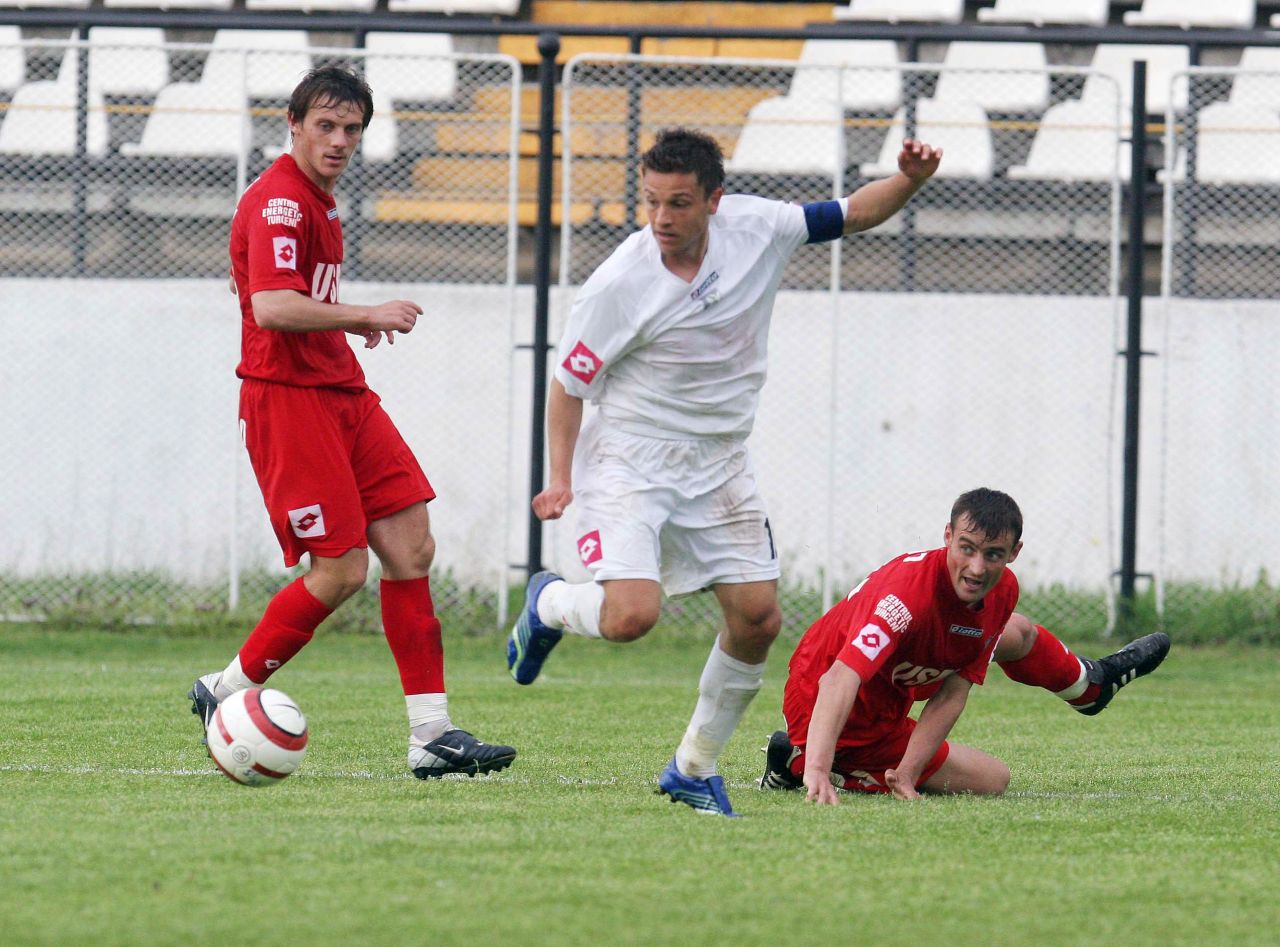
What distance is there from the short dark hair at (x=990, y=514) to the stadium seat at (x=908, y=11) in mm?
8474

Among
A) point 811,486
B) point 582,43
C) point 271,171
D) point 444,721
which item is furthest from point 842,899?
point 582,43

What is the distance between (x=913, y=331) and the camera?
10.9 meters

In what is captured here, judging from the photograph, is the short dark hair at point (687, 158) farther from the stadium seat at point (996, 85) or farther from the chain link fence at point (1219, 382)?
the stadium seat at point (996, 85)

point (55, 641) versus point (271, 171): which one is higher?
point (271, 171)

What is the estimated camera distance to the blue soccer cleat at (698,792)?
480 centimetres

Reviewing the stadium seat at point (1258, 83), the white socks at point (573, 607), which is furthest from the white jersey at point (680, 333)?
the stadium seat at point (1258, 83)

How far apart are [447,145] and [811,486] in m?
3.12

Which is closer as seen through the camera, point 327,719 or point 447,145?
point 327,719

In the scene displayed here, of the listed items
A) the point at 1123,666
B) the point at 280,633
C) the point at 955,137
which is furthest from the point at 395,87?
the point at 1123,666

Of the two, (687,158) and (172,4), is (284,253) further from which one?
(172,4)

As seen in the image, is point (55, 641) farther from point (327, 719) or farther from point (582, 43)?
point (582, 43)

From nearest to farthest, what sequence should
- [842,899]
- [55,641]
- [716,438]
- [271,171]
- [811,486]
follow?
[842,899]
[716,438]
[271,171]
[55,641]
[811,486]

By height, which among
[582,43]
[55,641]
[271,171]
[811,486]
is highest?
[582,43]

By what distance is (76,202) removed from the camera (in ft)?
36.4
